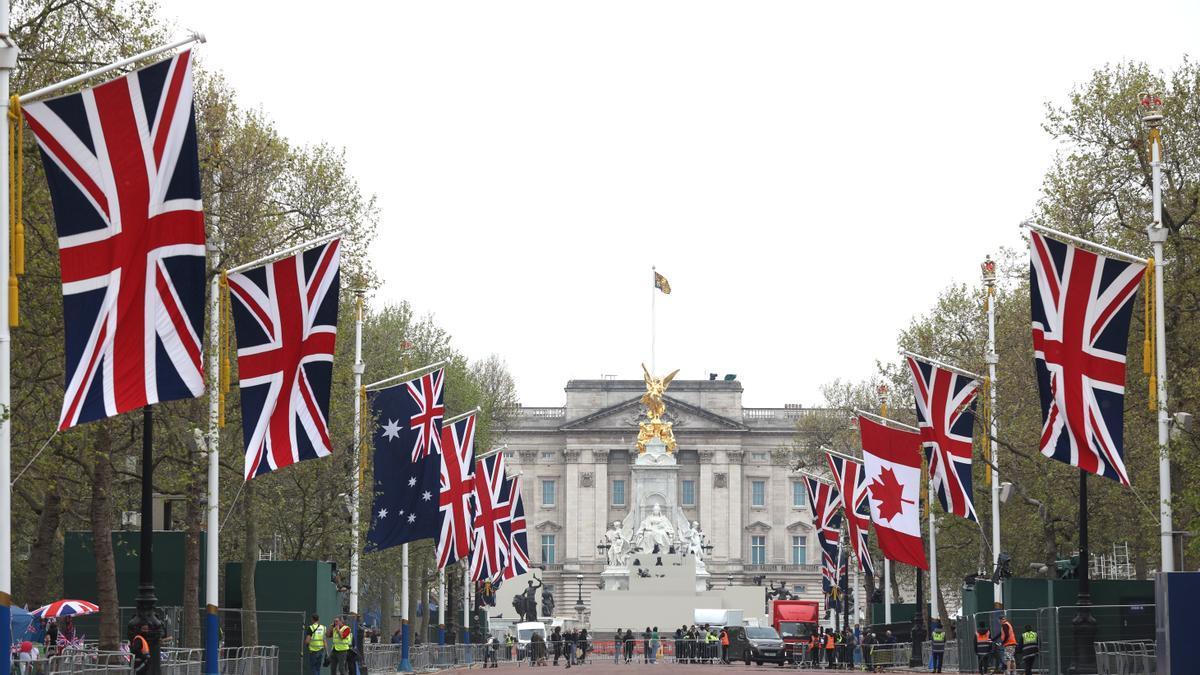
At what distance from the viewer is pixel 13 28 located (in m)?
30.6

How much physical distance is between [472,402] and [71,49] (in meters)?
48.1

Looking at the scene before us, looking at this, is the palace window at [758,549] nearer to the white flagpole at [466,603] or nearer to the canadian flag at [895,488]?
the white flagpole at [466,603]

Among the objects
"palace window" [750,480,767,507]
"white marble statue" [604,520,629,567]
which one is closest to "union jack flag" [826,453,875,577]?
"white marble statue" [604,520,629,567]

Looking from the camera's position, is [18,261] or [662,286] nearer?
[18,261]

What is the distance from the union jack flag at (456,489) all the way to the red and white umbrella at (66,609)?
9219 millimetres

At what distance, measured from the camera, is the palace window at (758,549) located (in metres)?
169

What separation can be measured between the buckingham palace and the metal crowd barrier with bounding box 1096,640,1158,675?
128 metres

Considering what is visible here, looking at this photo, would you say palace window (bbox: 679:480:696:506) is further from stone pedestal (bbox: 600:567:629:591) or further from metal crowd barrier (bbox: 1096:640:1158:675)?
metal crowd barrier (bbox: 1096:640:1158:675)

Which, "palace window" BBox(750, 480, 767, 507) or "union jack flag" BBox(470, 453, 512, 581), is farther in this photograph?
"palace window" BBox(750, 480, 767, 507)

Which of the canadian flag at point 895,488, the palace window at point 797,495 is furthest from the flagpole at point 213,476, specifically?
the palace window at point 797,495

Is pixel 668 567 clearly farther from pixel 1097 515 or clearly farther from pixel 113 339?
pixel 113 339

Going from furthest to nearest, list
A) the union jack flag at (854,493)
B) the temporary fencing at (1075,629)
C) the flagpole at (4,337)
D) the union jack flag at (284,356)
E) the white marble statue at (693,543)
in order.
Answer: the white marble statue at (693,543) → the union jack flag at (854,493) → the temporary fencing at (1075,629) → the union jack flag at (284,356) → the flagpole at (4,337)

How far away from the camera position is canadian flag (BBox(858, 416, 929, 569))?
147 feet

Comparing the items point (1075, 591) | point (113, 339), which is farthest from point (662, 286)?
point (113, 339)
